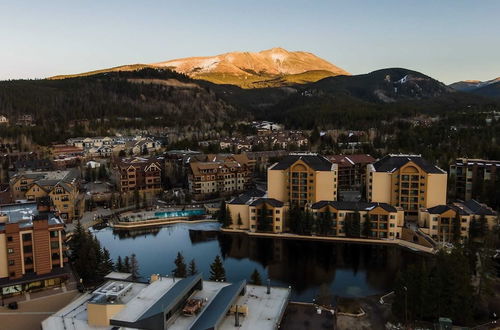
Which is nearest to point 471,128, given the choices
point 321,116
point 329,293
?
point 321,116

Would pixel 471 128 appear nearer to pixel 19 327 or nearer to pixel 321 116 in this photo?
pixel 321 116

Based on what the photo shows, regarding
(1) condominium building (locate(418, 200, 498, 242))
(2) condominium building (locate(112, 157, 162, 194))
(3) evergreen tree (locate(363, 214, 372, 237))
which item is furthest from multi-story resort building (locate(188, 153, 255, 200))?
(1) condominium building (locate(418, 200, 498, 242))

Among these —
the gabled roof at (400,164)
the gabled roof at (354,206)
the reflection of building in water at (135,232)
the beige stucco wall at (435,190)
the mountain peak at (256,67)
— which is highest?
the mountain peak at (256,67)

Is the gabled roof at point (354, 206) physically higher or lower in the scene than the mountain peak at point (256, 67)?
lower

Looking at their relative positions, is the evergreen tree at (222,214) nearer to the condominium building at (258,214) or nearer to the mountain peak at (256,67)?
the condominium building at (258,214)

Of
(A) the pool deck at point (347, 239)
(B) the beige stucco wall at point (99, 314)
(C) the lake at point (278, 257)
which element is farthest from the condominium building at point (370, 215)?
(B) the beige stucco wall at point (99, 314)

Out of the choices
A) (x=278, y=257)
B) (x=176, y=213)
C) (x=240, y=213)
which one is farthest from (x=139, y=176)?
(x=278, y=257)
